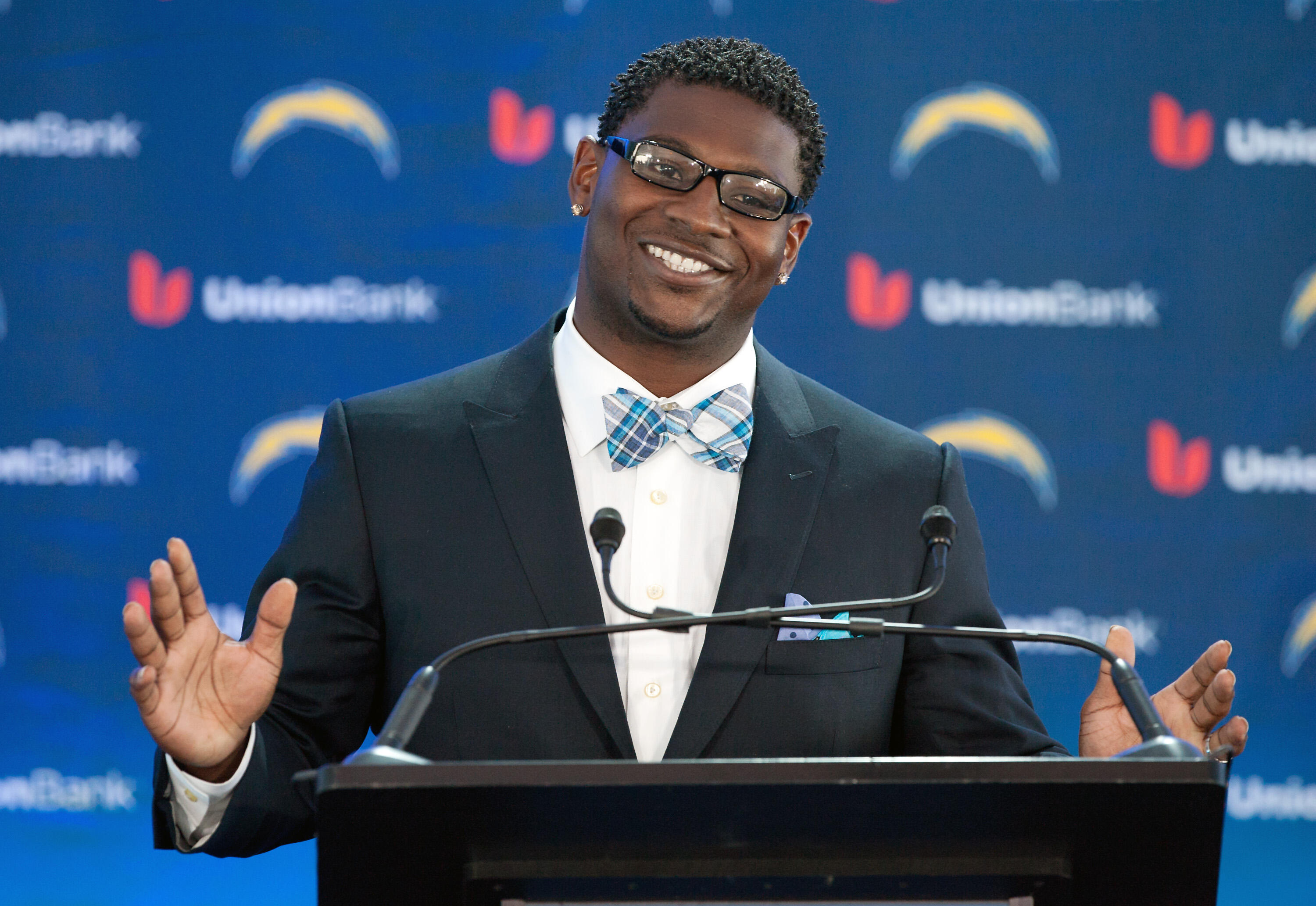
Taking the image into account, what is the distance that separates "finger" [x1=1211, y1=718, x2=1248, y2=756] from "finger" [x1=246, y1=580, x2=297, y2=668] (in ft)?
4.24

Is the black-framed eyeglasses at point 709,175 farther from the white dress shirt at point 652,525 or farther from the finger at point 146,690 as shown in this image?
the finger at point 146,690

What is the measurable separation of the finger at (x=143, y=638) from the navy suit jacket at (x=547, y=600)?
277 mm

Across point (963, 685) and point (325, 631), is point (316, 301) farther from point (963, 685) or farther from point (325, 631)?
point (963, 685)

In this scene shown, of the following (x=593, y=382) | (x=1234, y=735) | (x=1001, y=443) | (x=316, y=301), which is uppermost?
(x=316, y=301)

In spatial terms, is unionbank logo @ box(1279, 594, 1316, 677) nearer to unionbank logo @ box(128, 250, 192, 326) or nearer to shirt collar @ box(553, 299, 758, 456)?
shirt collar @ box(553, 299, 758, 456)

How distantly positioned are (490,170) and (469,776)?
2738 mm

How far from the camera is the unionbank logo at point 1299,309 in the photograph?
3738mm

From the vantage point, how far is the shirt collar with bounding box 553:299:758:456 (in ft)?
7.59

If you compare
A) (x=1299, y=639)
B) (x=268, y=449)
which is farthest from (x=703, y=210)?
(x=1299, y=639)

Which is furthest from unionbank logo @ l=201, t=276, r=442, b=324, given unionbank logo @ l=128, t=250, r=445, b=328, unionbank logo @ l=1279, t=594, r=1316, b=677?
unionbank logo @ l=1279, t=594, r=1316, b=677

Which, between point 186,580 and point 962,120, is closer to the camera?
point 186,580

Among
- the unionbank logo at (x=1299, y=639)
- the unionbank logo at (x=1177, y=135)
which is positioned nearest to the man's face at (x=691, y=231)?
the unionbank logo at (x=1177, y=135)

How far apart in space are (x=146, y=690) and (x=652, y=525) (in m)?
0.87

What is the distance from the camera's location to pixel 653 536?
2.23 metres
